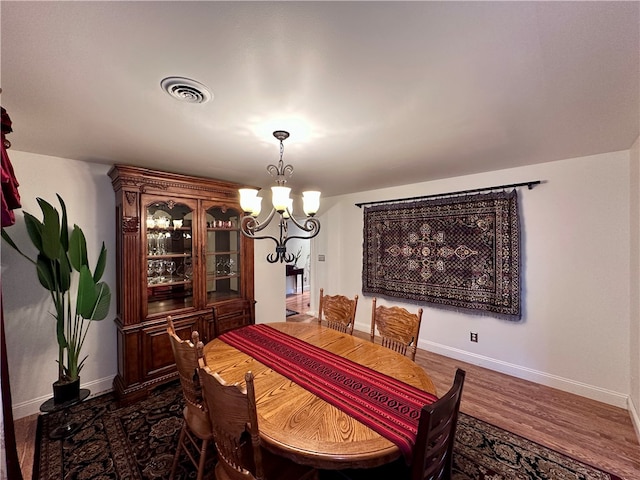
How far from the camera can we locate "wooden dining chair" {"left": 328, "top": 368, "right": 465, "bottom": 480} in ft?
2.97

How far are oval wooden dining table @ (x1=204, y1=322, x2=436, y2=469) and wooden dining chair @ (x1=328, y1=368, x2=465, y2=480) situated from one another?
0.11 meters

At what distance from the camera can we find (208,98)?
143 cm

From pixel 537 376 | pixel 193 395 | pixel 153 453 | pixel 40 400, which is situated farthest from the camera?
pixel 537 376

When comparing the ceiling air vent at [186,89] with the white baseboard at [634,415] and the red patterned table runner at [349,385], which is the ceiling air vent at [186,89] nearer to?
the red patterned table runner at [349,385]

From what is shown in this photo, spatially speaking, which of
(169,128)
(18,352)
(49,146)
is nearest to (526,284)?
(169,128)

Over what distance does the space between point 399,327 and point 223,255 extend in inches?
88.5

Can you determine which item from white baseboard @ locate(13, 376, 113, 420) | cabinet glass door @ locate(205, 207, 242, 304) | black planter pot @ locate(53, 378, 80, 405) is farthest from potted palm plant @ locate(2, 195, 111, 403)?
cabinet glass door @ locate(205, 207, 242, 304)

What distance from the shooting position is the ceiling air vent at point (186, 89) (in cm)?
128

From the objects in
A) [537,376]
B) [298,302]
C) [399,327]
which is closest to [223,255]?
[399,327]

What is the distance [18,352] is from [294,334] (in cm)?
239

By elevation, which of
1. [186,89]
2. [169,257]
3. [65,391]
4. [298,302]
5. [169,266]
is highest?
[186,89]

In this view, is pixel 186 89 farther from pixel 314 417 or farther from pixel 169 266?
pixel 169 266

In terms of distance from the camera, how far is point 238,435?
40.6 inches

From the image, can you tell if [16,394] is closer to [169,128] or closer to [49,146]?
[49,146]
